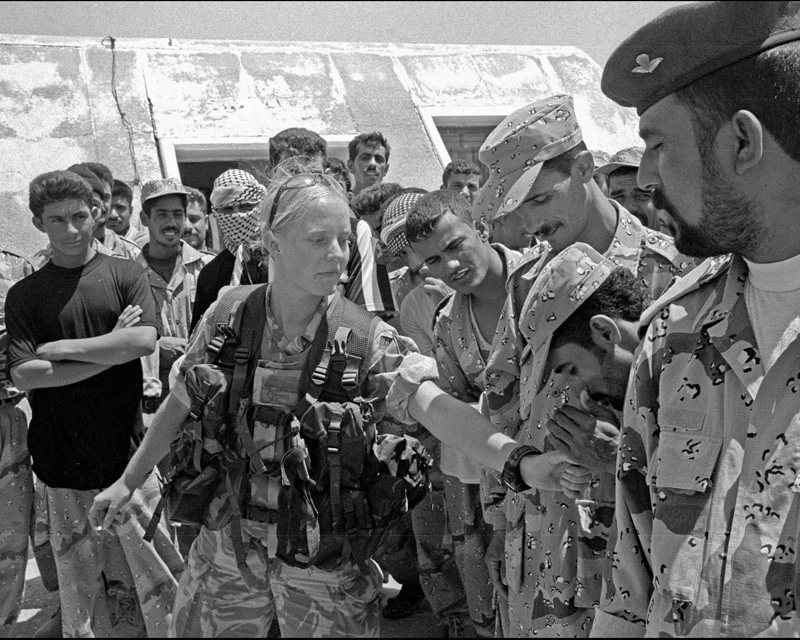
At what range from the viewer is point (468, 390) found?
3189 mm

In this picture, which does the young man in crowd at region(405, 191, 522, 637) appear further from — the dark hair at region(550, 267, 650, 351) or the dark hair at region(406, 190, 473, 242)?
the dark hair at region(550, 267, 650, 351)

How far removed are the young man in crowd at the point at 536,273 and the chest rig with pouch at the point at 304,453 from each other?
0.38 metres

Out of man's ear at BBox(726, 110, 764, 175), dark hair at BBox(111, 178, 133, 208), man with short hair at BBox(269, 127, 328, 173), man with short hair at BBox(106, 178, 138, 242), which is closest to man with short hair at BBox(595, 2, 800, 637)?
man's ear at BBox(726, 110, 764, 175)

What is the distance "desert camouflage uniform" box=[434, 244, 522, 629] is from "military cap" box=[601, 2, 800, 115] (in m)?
1.57

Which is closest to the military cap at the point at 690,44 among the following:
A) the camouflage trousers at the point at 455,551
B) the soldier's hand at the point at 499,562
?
the soldier's hand at the point at 499,562

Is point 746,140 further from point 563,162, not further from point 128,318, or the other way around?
point 128,318

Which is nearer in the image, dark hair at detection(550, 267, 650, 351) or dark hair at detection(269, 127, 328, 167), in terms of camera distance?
dark hair at detection(550, 267, 650, 351)

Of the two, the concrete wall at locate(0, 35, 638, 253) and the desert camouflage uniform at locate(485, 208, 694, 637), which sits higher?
the concrete wall at locate(0, 35, 638, 253)

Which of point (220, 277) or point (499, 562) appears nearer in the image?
point (499, 562)

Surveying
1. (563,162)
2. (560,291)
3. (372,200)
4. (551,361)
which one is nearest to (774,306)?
(560,291)

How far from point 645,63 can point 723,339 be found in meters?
0.53

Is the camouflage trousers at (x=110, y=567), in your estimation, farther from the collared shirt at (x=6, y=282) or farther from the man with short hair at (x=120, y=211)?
the man with short hair at (x=120, y=211)

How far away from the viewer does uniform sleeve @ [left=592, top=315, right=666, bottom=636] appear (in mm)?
1609

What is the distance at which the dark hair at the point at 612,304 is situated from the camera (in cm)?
215
